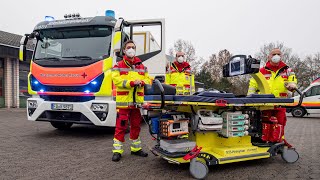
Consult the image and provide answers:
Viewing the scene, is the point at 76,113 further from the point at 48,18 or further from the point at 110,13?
the point at 48,18

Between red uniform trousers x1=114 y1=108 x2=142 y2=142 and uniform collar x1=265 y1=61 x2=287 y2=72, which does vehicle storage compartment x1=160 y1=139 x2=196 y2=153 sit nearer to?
red uniform trousers x1=114 y1=108 x2=142 y2=142

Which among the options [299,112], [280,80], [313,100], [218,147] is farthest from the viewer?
[299,112]

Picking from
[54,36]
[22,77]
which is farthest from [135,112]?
[22,77]

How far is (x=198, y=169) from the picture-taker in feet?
11.8

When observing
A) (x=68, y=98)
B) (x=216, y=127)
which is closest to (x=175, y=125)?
(x=216, y=127)

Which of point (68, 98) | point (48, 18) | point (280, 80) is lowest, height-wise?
point (68, 98)

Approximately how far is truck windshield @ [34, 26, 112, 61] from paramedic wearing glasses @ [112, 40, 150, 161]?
159 centimetres

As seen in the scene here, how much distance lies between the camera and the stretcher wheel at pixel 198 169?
3.57 m

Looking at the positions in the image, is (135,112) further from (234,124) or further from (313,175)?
(313,175)

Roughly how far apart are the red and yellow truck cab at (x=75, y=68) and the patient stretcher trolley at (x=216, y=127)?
6.78 ft

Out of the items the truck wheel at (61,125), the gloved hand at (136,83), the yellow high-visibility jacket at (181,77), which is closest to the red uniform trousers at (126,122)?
the gloved hand at (136,83)

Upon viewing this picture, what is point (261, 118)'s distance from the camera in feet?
15.0

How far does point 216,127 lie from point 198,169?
65cm

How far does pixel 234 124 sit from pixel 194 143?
65cm
